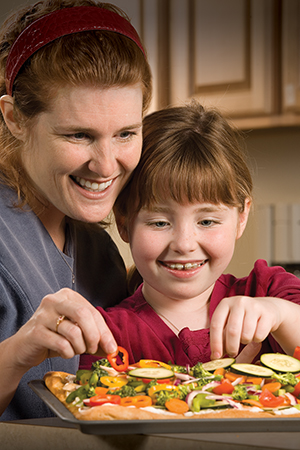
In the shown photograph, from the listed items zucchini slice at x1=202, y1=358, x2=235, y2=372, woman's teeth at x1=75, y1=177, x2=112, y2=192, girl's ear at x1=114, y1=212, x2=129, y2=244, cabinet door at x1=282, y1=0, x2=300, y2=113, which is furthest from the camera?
cabinet door at x1=282, y1=0, x2=300, y2=113

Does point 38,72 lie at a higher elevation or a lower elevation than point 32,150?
higher

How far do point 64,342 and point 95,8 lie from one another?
72 cm

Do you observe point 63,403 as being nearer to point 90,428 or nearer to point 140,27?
point 90,428

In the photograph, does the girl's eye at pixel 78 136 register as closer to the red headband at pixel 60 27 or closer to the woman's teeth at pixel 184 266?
the red headband at pixel 60 27

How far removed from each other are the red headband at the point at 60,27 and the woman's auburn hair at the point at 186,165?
24cm

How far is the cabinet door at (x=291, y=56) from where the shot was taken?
2.83m

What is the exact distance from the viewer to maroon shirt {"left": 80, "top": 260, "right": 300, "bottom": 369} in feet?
3.78

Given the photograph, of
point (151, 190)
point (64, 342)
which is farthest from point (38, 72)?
point (64, 342)

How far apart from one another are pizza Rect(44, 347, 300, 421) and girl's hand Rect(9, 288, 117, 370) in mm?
43

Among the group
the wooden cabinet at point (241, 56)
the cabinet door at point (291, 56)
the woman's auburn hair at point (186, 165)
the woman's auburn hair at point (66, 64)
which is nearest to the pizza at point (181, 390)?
the woman's auburn hair at point (186, 165)

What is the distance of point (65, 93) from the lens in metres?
1.07

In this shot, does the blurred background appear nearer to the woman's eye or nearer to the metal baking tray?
the woman's eye

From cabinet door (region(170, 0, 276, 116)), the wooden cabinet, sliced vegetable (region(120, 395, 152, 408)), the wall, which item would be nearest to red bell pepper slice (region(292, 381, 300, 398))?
sliced vegetable (region(120, 395, 152, 408))

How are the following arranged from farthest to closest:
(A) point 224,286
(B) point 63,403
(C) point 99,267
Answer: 1. (C) point 99,267
2. (A) point 224,286
3. (B) point 63,403
